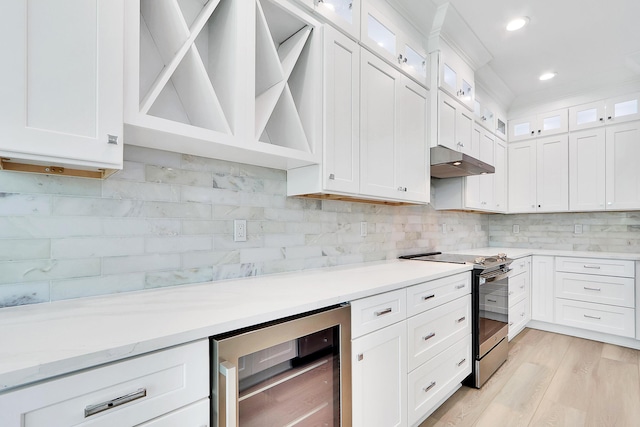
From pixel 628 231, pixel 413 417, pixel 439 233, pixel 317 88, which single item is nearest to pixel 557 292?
pixel 628 231

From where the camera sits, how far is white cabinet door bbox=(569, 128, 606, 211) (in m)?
3.57

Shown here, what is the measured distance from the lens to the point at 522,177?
4.12 meters

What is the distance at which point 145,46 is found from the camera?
138 centimetres

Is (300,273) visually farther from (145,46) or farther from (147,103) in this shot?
(145,46)

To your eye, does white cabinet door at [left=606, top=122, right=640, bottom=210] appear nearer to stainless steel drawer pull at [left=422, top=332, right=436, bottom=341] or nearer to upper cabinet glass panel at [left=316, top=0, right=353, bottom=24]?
stainless steel drawer pull at [left=422, top=332, right=436, bottom=341]

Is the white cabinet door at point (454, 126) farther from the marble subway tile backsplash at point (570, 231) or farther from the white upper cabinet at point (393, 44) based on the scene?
the marble subway tile backsplash at point (570, 231)

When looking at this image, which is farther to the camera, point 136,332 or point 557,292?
point 557,292

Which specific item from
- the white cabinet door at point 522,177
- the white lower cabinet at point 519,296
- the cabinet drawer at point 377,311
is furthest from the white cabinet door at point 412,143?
the white cabinet door at point 522,177

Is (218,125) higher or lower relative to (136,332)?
higher

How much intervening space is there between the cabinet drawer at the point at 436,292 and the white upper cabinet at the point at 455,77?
5.38 ft

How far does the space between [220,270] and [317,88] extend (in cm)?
112

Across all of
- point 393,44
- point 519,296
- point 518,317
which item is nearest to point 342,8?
point 393,44

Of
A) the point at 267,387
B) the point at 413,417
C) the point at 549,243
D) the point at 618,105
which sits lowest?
the point at 413,417

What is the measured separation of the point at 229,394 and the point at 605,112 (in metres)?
4.71
